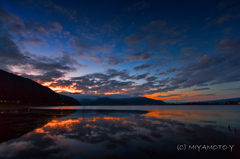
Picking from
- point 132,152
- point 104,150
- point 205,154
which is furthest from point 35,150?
point 205,154

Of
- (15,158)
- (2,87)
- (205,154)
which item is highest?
(2,87)

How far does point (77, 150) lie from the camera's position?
13.4 metres

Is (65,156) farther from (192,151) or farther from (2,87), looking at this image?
(2,87)

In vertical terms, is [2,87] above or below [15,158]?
above

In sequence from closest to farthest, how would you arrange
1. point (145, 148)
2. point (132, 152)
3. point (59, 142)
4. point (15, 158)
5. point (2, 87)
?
point (15, 158), point (132, 152), point (145, 148), point (59, 142), point (2, 87)

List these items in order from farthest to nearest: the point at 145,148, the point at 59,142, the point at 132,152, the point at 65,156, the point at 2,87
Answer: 1. the point at 2,87
2. the point at 59,142
3. the point at 145,148
4. the point at 132,152
5. the point at 65,156

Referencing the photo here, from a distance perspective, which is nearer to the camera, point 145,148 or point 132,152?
point 132,152

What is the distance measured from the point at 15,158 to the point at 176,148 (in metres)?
17.2

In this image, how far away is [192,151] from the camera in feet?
45.5

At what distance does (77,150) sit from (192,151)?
43.7 feet

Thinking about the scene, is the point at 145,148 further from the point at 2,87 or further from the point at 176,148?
the point at 2,87

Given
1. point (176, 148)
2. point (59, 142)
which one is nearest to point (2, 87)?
point (59, 142)

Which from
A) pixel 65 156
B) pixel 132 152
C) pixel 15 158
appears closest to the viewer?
pixel 15 158

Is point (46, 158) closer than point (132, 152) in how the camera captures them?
Yes
